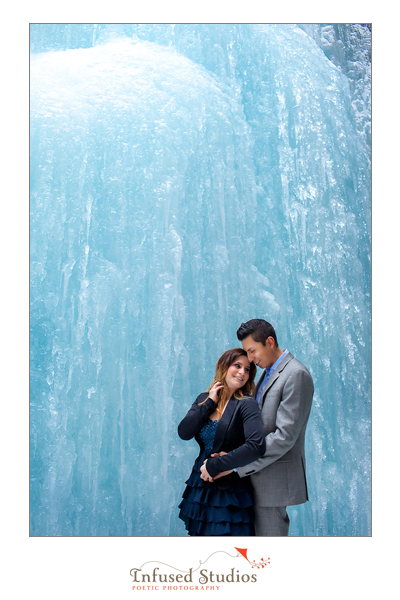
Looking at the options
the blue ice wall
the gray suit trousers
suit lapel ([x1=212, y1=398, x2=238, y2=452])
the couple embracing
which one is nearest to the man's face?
the couple embracing

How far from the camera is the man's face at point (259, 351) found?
7.42 feet

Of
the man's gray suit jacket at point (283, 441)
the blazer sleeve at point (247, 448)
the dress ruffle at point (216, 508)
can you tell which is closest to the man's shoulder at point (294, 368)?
the man's gray suit jacket at point (283, 441)

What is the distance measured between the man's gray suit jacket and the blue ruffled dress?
92 millimetres

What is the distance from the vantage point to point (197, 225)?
334cm

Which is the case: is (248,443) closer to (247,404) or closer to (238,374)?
(247,404)

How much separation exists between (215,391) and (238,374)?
13 cm

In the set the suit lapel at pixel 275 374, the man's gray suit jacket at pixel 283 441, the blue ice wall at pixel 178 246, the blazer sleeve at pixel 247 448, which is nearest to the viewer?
the blazer sleeve at pixel 247 448

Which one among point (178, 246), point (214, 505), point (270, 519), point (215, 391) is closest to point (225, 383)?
point (215, 391)

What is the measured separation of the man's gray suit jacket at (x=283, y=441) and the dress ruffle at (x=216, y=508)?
0.09 metres

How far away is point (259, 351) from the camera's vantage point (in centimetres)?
226

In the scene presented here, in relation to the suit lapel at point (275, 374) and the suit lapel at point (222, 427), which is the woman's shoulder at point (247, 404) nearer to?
the suit lapel at point (222, 427)

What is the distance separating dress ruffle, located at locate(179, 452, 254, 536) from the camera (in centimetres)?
210

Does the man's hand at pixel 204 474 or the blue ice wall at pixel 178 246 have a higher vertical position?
the blue ice wall at pixel 178 246
